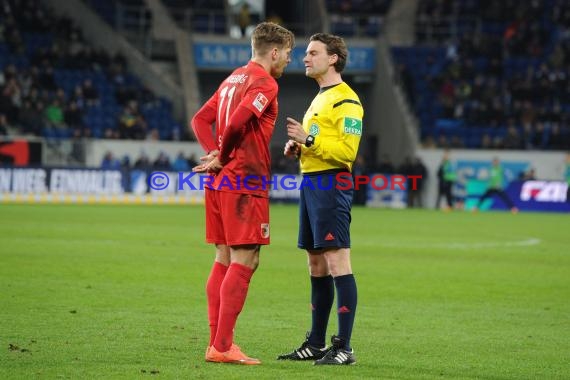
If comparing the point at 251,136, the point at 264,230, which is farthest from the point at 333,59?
the point at 264,230

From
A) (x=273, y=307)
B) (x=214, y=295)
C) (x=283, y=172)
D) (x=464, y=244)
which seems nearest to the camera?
(x=214, y=295)

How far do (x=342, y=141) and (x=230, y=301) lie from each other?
139cm

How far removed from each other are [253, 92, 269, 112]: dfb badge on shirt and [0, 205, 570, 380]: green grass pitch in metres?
1.76

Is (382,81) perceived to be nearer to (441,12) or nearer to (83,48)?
(441,12)

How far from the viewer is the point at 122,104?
127 feet

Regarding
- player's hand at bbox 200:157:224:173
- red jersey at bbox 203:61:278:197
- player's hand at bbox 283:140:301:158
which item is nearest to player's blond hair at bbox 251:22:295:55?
red jersey at bbox 203:61:278:197

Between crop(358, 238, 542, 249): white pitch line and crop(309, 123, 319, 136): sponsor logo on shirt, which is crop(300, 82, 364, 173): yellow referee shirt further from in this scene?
crop(358, 238, 542, 249): white pitch line

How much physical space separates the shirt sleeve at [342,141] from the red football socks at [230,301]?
983mm

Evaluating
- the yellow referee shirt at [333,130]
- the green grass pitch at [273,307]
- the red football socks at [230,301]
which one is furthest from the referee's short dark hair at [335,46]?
the green grass pitch at [273,307]

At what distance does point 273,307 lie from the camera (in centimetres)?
1074

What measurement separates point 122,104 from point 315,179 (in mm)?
31689

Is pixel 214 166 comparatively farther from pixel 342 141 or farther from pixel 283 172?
pixel 283 172

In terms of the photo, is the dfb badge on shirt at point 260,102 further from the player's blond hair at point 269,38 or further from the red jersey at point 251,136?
the player's blond hair at point 269,38

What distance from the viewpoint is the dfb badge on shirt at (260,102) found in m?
7.39
